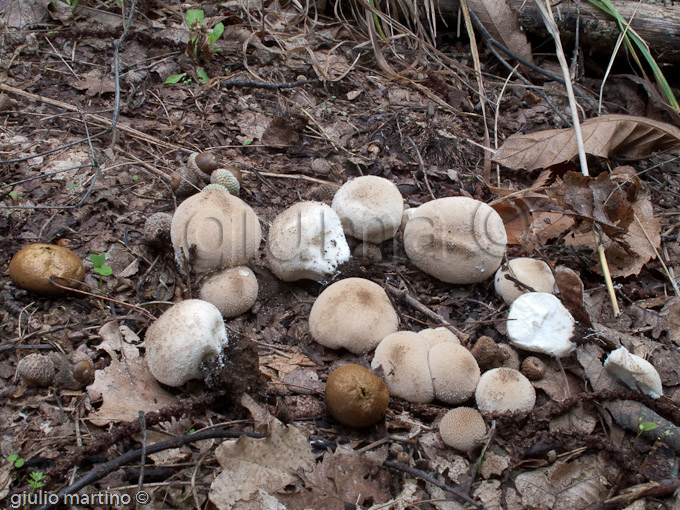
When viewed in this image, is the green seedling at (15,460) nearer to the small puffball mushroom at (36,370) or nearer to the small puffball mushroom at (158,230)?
the small puffball mushroom at (36,370)

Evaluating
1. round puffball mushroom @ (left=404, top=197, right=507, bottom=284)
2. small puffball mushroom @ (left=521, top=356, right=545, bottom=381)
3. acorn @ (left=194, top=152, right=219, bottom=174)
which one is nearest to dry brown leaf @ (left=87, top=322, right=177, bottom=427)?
acorn @ (left=194, top=152, right=219, bottom=174)

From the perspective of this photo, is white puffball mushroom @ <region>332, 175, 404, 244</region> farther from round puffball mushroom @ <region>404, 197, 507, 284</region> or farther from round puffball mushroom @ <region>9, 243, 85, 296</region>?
round puffball mushroom @ <region>9, 243, 85, 296</region>

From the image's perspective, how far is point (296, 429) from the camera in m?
2.16

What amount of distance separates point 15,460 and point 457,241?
8.03ft

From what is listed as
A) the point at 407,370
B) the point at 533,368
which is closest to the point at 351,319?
the point at 407,370

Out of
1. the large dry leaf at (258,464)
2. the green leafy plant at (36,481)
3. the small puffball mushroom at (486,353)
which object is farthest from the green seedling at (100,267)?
the small puffball mushroom at (486,353)

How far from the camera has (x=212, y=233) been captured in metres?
2.75

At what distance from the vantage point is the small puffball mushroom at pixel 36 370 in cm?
227

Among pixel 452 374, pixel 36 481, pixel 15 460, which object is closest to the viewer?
pixel 36 481

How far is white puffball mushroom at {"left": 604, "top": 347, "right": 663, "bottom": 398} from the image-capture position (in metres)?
2.46

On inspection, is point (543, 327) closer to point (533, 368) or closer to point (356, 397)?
point (533, 368)

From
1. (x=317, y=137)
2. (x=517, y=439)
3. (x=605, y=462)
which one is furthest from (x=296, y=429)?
(x=317, y=137)

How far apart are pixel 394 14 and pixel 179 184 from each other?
315 cm

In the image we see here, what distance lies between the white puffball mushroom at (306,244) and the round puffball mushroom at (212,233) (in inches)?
6.5
